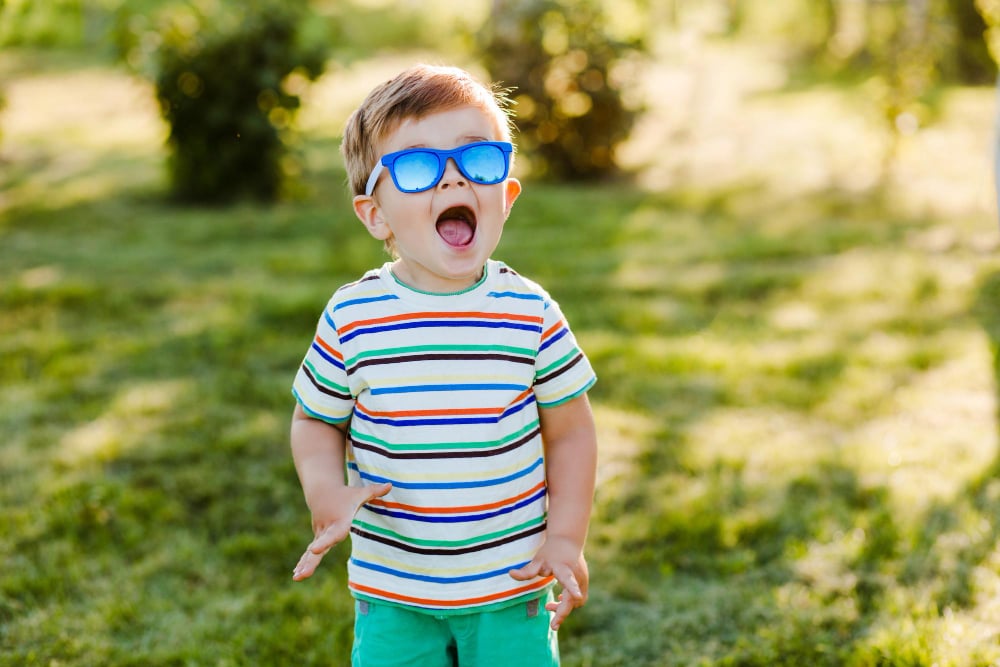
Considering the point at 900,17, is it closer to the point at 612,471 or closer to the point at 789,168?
the point at 789,168

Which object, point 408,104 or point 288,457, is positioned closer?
point 408,104

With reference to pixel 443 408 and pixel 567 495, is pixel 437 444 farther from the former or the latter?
pixel 567 495

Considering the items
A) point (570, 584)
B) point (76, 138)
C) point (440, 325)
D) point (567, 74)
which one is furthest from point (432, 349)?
point (76, 138)

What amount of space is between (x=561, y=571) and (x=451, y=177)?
720 mm

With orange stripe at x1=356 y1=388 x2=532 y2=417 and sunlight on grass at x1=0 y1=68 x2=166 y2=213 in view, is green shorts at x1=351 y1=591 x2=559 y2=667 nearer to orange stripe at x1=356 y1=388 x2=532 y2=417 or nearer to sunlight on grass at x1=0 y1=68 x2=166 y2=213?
orange stripe at x1=356 y1=388 x2=532 y2=417

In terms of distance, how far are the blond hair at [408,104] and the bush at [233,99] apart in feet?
21.2

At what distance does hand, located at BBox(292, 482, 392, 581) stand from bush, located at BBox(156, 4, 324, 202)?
673 cm

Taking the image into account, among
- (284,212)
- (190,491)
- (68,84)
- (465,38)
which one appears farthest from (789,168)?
(68,84)

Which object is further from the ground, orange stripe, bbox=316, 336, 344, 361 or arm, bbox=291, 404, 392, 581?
orange stripe, bbox=316, 336, 344, 361

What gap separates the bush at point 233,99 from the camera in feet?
25.8

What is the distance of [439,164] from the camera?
1672 mm

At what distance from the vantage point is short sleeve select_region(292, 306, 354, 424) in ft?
5.90

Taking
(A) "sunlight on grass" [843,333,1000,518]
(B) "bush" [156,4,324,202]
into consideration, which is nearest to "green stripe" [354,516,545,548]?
(A) "sunlight on grass" [843,333,1000,518]

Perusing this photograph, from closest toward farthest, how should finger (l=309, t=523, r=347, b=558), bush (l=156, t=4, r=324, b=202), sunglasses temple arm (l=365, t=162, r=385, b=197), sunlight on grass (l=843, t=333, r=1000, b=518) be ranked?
finger (l=309, t=523, r=347, b=558) → sunglasses temple arm (l=365, t=162, r=385, b=197) → sunlight on grass (l=843, t=333, r=1000, b=518) → bush (l=156, t=4, r=324, b=202)
